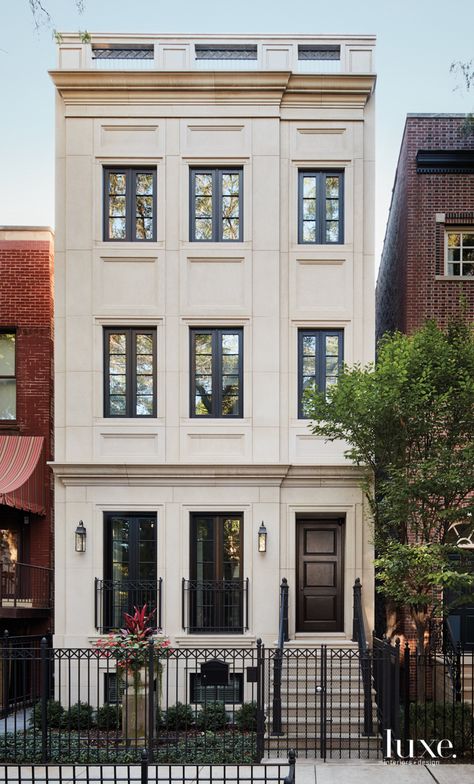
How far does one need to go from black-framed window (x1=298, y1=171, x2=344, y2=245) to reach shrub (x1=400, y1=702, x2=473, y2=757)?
864cm

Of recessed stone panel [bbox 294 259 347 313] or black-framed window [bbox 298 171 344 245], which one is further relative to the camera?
black-framed window [bbox 298 171 344 245]

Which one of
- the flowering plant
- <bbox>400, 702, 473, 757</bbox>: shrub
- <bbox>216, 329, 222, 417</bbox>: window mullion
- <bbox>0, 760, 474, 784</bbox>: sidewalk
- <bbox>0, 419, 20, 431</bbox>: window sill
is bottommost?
<bbox>0, 760, 474, 784</bbox>: sidewalk

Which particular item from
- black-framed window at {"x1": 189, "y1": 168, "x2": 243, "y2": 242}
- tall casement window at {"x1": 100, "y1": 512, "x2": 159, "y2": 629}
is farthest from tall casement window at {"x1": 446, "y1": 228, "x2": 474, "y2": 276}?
tall casement window at {"x1": 100, "y1": 512, "x2": 159, "y2": 629}

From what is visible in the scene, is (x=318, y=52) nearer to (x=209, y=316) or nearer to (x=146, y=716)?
(x=209, y=316)

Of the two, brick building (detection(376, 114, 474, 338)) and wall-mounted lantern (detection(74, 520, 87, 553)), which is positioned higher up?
brick building (detection(376, 114, 474, 338))

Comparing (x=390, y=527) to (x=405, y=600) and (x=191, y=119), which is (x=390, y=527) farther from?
(x=191, y=119)

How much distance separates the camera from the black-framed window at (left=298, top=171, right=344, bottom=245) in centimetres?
1656

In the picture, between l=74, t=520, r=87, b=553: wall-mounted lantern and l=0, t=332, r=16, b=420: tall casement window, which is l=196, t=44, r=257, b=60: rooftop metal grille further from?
l=74, t=520, r=87, b=553: wall-mounted lantern

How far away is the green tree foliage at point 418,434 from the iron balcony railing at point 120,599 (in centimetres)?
449

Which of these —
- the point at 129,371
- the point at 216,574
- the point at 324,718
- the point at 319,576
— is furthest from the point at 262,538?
the point at 324,718

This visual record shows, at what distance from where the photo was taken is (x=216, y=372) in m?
16.4

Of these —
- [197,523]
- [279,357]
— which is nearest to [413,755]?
[197,523]

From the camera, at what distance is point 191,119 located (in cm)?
1647

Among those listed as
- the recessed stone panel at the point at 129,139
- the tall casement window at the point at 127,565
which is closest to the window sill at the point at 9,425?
the tall casement window at the point at 127,565
